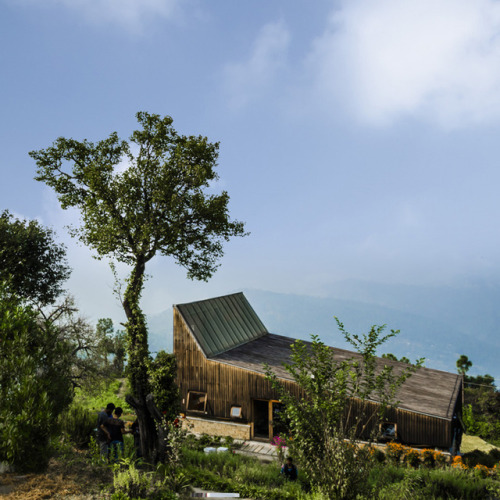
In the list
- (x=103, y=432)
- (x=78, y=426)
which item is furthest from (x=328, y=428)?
(x=78, y=426)

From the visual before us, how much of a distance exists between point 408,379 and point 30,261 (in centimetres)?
2574

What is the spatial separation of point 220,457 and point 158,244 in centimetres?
1211

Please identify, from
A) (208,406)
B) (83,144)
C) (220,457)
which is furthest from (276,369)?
(83,144)

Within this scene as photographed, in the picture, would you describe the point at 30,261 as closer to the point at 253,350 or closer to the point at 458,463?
the point at 253,350

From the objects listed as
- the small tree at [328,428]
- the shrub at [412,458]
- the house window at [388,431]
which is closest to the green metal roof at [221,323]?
the house window at [388,431]

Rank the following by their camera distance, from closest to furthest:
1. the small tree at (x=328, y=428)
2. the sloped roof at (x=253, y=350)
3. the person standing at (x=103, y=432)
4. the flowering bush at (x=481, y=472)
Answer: the small tree at (x=328, y=428), the person standing at (x=103, y=432), the flowering bush at (x=481, y=472), the sloped roof at (x=253, y=350)

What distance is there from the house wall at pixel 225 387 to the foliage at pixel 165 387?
27.2 feet

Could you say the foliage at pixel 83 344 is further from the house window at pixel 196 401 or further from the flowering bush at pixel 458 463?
the flowering bush at pixel 458 463

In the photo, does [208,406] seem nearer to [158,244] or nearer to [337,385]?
[158,244]

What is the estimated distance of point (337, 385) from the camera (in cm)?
1058

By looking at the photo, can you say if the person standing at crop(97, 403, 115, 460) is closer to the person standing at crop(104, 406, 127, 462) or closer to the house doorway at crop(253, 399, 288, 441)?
the person standing at crop(104, 406, 127, 462)

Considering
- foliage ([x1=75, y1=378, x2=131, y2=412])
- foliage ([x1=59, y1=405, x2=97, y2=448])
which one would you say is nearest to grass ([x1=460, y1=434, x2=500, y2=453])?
foliage ([x1=59, y1=405, x2=97, y2=448])

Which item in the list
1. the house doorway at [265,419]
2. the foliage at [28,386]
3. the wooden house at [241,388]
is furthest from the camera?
the house doorway at [265,419]

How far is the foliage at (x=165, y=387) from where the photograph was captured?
16.2 meters
